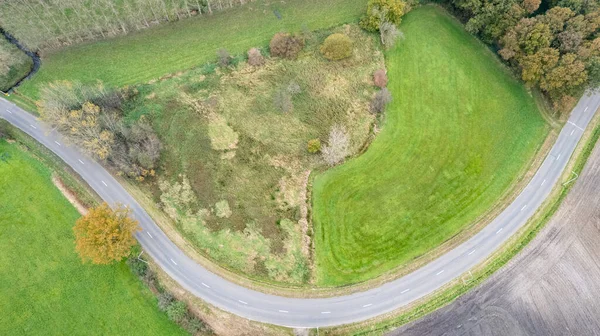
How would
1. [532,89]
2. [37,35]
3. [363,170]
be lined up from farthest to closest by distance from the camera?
[37,35], [532,89], [363,170]

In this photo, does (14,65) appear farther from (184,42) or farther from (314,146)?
(314,146)

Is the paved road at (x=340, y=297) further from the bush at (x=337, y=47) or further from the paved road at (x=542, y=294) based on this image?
the bush at (x=337, y=47)

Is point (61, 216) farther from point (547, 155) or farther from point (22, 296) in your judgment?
point (547, 155)

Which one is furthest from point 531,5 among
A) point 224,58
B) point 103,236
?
point 103,236

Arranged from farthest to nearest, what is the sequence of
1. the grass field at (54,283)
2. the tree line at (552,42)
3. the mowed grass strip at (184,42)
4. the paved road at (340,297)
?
the mowed grass strip at (184,42) < the tree line at (552,42) < the grass field at (54,283) < the paved road at (340,297)

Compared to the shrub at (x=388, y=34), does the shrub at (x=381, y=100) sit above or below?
below

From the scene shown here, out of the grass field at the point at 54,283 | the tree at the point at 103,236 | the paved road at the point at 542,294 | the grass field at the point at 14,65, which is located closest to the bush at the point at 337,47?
the paved road at the point at 542,294

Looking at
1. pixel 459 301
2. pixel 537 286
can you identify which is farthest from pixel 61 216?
pixel 537 286
